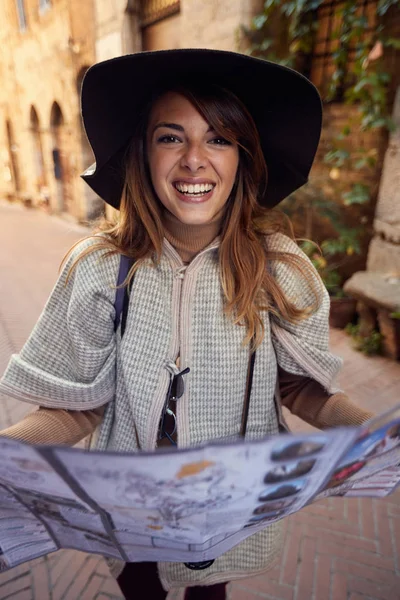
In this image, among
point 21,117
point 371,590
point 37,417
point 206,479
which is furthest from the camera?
point 21,117

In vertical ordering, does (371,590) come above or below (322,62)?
below

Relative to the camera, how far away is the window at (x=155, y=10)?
679 centimetres

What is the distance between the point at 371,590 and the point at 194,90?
243 cm

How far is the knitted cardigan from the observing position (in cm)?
112

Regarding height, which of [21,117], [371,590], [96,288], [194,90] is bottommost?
[371,590]

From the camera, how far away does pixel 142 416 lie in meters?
1.12

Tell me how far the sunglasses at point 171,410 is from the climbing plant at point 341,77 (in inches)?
142

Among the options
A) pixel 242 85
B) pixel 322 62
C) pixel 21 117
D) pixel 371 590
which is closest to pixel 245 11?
pixel 322 62

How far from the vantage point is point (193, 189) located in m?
1.13

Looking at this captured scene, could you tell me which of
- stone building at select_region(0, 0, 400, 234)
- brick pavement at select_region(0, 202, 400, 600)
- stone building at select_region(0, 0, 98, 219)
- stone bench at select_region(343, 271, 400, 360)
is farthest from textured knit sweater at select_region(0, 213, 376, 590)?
stone building at select_region(0, 0, 98, 219)

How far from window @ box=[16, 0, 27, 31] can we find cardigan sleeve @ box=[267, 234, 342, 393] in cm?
1558

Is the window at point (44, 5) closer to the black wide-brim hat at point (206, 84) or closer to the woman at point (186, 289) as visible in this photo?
the black wide-brim hat at point (206, 84)

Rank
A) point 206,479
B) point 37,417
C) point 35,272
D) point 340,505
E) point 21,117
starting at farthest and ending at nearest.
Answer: point 21,117, point 35,272, point 340,505, point 37,417, point 206,479

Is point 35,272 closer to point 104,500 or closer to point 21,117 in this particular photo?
point 104,500
